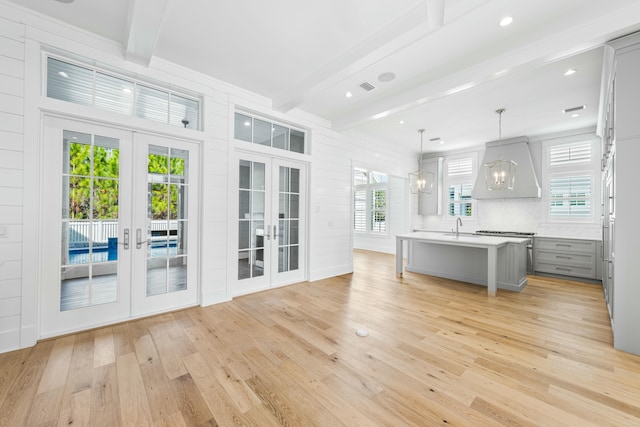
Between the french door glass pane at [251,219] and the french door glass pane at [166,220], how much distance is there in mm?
814

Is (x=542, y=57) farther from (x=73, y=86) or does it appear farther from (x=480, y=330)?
(x=73, y=86)

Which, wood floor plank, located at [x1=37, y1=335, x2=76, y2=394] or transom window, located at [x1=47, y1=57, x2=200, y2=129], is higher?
transom window, located at [x1=47, y1=57, x2=200, y2=129]

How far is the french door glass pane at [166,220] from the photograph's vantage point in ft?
11.1

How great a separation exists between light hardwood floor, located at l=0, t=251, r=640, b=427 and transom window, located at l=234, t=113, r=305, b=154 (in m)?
2.60

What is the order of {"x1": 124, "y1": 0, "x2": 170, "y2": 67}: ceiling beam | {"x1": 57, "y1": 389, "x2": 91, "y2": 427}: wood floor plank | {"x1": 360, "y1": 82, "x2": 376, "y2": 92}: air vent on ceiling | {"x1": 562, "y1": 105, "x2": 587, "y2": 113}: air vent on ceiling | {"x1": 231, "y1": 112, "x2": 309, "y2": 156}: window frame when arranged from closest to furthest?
{"x1": 57, "y1": 389, "x2": 91, "y2": 427}: wood floor plank, {"x1": 124, "y1": 0, "x2": 170, "y2": 67}: ceiling beam, {"x1": 360, "y1": 82, "x2": 376, "y2": 92}: air vent on ceiling, {"x1": 231, "y1": 112, "x2": 309, "y2": 156}: window frame, {"x1": 562, "y1": 105, "x2": 587, "y2": 113}: air vent on ceiling

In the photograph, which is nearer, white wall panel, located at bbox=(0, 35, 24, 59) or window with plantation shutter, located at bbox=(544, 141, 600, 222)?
white wall panel, located at bbox=(0, 35, 24, 59)

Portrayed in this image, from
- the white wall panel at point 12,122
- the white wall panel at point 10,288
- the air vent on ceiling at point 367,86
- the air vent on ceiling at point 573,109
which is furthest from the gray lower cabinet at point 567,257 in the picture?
the white wall panel at point 12,122

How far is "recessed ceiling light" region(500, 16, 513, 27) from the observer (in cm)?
255

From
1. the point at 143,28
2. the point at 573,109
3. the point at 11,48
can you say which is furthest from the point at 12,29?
the point at 573,109

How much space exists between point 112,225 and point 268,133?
2.57 metres

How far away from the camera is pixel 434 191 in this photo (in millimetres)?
7887

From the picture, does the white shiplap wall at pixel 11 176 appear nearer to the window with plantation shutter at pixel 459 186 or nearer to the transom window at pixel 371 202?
the transom window at pixel 371 202

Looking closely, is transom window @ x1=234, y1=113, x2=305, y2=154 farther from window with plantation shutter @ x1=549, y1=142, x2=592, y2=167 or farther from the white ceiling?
window with plantation shutter @ x1=549, y1=142, x2=592, y2=167

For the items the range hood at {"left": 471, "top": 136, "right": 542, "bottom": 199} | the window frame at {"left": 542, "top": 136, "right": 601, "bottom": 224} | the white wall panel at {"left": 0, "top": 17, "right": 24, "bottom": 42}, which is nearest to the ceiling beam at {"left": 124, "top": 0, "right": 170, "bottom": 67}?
the white wall panel at {"left": 0, "top": 17, "right": 24, "bottom": 42}
